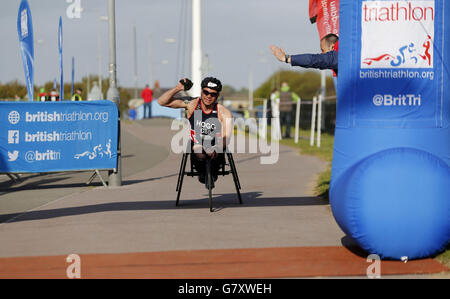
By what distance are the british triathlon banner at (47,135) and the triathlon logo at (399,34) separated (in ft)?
23.6

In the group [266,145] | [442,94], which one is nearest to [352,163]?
[442,94]

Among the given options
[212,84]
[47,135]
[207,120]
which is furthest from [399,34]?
[47,135]

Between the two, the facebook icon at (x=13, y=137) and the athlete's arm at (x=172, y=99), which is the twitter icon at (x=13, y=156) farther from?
the athlete's arm at (x=172, y=99)

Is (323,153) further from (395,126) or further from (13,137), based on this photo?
(395,126)

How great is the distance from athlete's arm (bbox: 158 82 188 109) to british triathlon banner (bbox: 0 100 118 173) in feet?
11.1

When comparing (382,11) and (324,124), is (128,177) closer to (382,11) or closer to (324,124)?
(382,11)

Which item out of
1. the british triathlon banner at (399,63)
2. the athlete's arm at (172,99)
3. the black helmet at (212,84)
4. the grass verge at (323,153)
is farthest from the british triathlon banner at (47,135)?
the british triathlon banner at (399,63)

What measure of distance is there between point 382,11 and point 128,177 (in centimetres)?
919

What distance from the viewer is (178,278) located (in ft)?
19.7

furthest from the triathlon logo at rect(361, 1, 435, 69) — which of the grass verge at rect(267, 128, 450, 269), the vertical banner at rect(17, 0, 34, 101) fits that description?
the vertical banner at rect(17, 0, 34, 101)

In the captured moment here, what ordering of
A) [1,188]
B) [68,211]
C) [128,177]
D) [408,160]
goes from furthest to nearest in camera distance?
[128,177] < [1,188] < [68,211] < [408,160]

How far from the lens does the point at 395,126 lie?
663 centimetres

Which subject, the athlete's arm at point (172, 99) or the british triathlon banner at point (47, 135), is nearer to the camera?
the athlete's arm at point (172, 99)

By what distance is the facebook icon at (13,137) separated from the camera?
12695 millimetres
